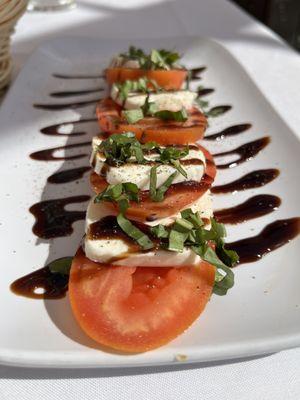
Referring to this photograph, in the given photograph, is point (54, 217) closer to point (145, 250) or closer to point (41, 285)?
point (41, 285)

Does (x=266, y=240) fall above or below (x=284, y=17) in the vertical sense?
below

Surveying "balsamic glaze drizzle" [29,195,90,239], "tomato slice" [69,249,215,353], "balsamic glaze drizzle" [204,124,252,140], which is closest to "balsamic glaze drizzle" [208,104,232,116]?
"balsamic glaze drizzle" [204,124,252,140]

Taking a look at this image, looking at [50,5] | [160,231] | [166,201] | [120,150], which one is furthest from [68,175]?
[50,5]

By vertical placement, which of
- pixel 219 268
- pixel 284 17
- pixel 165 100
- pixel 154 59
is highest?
pixel 284 17

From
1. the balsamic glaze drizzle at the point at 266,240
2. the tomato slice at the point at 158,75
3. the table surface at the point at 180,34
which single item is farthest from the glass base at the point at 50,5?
the balsamic glaze drizzle at the point at 266,240

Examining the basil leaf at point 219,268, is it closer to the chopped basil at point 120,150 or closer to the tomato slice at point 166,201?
the tomato slice at point 166,201

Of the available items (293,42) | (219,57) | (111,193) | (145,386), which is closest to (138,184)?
(111,193)
